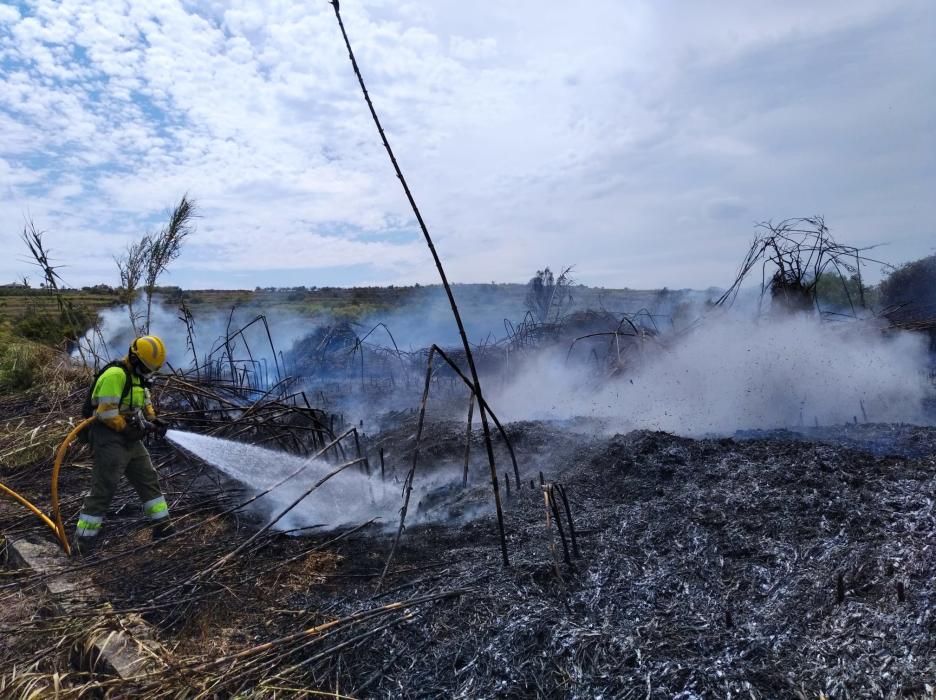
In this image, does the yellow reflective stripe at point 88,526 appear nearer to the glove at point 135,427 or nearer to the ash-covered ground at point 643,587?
the ash-covered ground at point 643,587

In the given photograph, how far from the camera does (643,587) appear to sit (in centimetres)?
415

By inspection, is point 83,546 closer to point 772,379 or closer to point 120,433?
point 120,433

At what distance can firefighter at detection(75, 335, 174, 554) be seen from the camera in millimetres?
6074

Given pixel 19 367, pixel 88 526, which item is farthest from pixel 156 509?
pixel 19 367

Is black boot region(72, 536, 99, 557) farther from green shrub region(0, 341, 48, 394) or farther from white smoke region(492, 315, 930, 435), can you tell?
green shrub region(0, 341, 48, 394)

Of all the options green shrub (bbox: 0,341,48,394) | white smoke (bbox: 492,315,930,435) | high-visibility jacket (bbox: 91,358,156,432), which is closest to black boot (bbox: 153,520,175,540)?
high-visibility jacket (bbox: 91,358,156,432)

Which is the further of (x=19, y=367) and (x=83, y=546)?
(x=19, y=367)

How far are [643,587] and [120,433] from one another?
17.8 ft

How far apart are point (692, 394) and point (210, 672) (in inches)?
380

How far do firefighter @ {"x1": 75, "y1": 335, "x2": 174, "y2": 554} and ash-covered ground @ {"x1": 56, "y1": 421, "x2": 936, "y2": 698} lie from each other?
81cm

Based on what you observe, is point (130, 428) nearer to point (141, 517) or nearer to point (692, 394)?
point (141, 517)

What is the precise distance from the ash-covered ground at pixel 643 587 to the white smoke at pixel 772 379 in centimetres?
368

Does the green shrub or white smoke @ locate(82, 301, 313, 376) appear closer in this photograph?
the green shrub

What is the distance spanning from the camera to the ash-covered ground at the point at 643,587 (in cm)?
331
